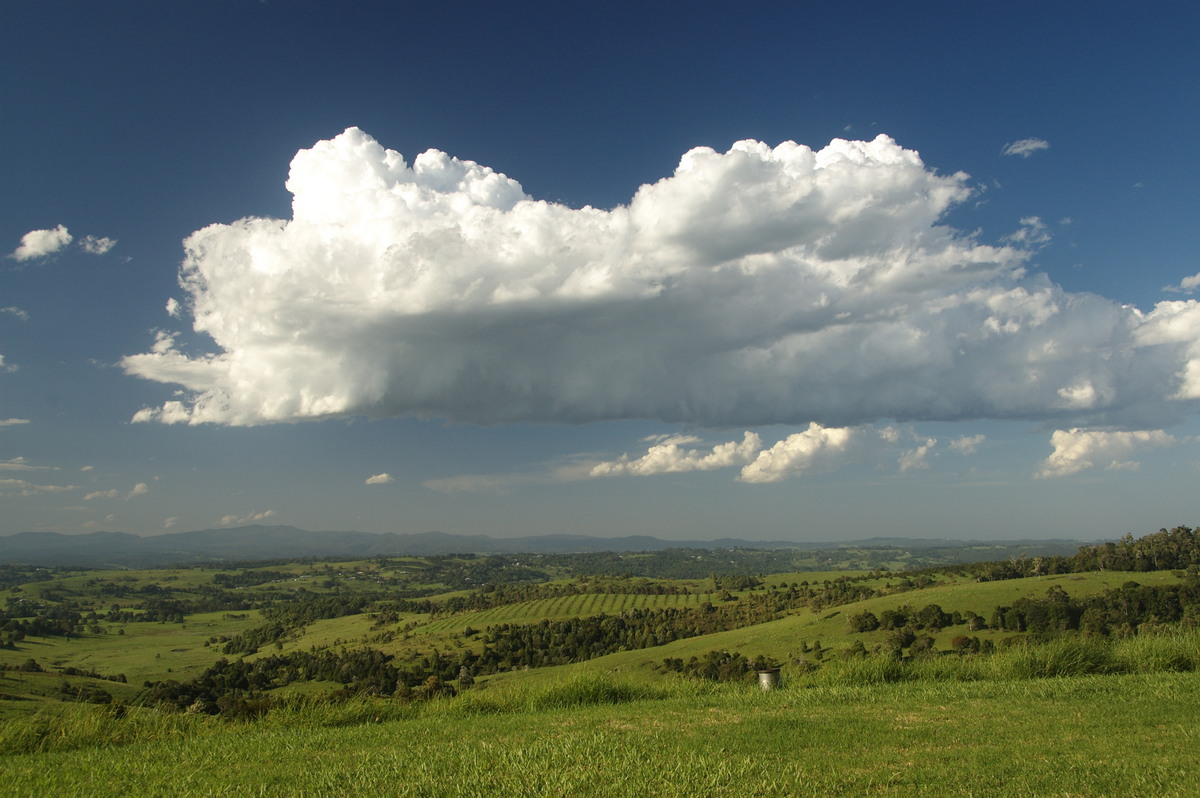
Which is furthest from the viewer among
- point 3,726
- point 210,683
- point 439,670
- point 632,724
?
point 439,670

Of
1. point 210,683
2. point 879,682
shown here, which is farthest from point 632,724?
point 210,683

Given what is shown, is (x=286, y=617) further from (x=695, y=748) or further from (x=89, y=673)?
(x=695, y=748)

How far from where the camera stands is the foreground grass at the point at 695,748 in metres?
6.93

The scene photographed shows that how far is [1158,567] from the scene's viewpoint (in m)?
84.4

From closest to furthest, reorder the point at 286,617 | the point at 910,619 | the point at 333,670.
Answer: the point at 910,619
the point at 333,670
the point at 286,617

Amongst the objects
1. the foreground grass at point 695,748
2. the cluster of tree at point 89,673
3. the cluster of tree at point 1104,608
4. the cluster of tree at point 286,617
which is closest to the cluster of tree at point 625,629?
the cluster of tree at point 1104,608

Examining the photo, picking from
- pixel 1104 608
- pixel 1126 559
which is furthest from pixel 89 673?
pixel 1126 559

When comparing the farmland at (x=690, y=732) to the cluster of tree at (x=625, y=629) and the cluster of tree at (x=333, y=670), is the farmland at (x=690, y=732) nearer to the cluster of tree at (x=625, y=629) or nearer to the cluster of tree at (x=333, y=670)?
the cluster of tree at (x=333, y=670)

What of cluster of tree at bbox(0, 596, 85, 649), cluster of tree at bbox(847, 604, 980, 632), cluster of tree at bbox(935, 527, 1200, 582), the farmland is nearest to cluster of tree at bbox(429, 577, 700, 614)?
cluster of tree at bbox(935, 527, 1200, 582)

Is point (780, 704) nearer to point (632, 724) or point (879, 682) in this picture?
point (632, 724)

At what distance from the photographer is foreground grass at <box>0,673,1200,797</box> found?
273 inches

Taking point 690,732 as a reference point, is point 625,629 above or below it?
below

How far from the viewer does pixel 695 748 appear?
8.56m

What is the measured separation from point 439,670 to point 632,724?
80062 millimetres
